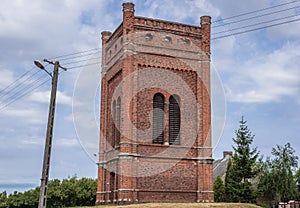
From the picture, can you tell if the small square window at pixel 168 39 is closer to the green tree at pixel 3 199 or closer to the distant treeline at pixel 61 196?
the distant treeline at pixel 61 196

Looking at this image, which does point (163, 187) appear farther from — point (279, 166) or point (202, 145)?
point (279, 166)

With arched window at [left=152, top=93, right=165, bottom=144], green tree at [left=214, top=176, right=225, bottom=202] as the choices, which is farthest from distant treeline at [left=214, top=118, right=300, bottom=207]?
arched window at [left=152, top=93, right=165, bottom=144]

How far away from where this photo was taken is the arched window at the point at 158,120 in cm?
2859

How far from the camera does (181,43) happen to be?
1185 inches

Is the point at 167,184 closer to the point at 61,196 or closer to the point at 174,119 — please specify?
the point at 174,119

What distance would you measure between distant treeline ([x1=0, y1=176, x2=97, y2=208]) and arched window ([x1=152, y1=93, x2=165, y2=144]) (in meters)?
14.8

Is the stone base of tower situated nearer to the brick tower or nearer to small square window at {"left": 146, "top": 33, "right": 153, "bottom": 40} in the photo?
the brick tower

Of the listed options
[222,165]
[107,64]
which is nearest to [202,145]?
[107,64]

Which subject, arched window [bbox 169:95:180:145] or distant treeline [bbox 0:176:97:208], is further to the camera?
distant treeline [bbox 0:176:97:208]

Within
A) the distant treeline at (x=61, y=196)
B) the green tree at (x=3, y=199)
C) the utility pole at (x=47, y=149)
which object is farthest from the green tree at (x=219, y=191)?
the utility pole at (x=47, y=149)

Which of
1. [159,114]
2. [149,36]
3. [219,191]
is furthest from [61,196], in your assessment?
[149,36]

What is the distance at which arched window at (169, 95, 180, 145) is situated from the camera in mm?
29011

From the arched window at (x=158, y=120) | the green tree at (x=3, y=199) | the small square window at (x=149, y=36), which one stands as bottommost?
the green tree at (x=3, y=199)

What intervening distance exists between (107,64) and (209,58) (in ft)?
25.1
